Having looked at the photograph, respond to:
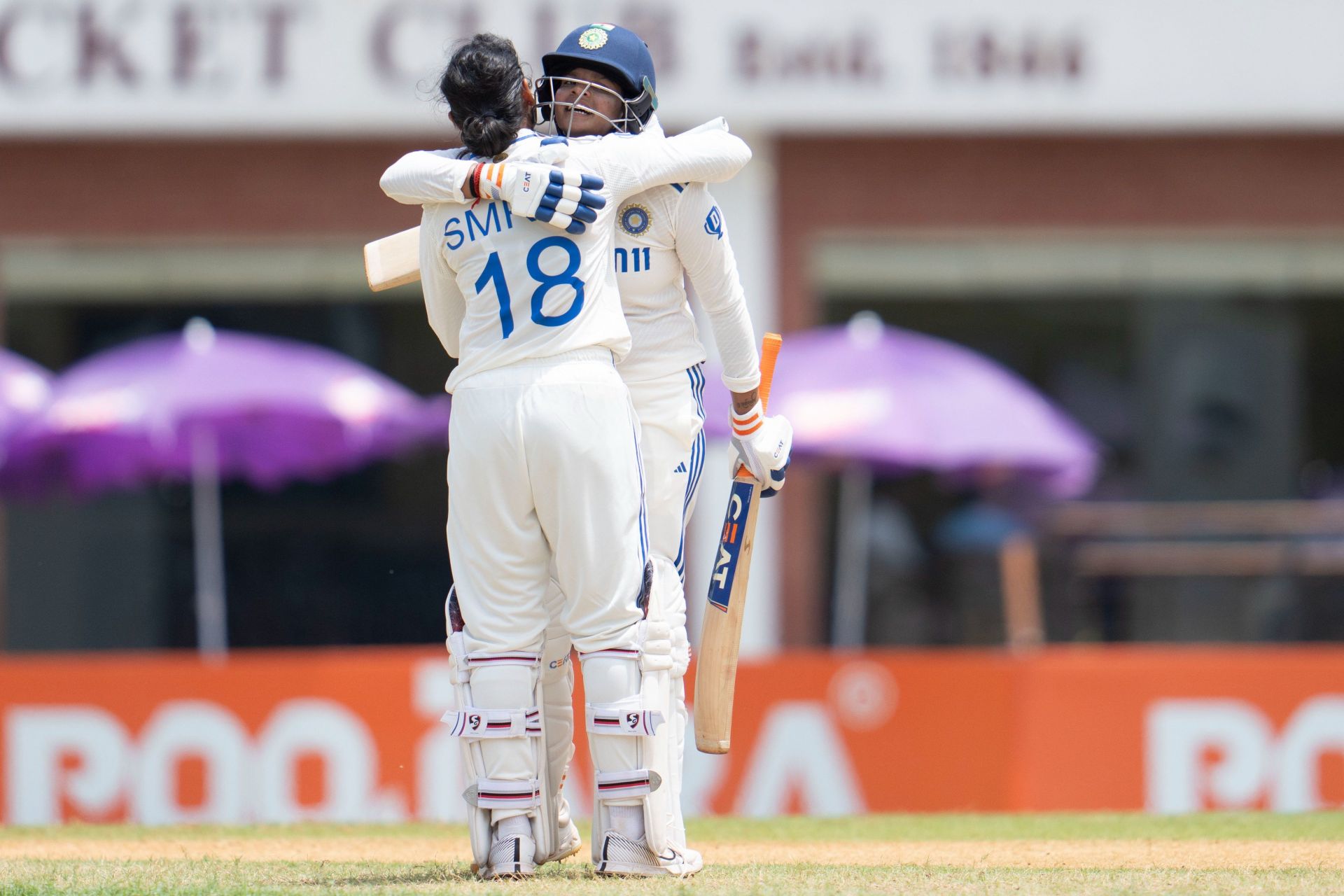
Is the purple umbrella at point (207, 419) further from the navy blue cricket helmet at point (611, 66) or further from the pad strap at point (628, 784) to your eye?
the pad strap at point (628, 784)

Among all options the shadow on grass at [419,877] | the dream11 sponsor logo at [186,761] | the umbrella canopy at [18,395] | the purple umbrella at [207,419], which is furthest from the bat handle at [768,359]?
the umbrella canopy at [18,395]

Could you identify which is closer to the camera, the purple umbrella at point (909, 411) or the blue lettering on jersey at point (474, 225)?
the blue lettering on jersey at point (474, 225)

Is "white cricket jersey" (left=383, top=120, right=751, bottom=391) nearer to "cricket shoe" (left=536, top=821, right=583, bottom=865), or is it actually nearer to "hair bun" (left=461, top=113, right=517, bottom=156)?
"hair bun" (left=461, top=113, right=517, bottom=156)

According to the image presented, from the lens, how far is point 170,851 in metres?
5.83

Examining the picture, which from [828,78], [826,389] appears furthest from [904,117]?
[826,389]

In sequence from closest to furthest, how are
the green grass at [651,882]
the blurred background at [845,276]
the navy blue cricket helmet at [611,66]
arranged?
the green grass at [651,882] < the navy blue cricket helmet at [611,66] < the blurred background at [845,276]

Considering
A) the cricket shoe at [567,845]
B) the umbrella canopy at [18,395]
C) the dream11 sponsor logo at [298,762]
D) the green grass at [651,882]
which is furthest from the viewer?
the umbrella canopy at [18,395]

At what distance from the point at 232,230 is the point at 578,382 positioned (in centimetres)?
1030

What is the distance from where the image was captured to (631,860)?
15.2 ft

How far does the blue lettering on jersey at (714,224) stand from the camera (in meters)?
4.91

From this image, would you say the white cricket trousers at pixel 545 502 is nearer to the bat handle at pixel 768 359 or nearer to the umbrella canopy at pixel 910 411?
the bat handle at pixel 768 359

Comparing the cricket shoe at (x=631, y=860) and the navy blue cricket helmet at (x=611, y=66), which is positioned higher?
the navy blue cricket helmet at (x=611, y=66)

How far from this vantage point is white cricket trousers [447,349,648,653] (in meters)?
4.59

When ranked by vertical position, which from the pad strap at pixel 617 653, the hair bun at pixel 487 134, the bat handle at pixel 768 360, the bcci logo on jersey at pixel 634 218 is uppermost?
the hair bun at pixel 487 134
